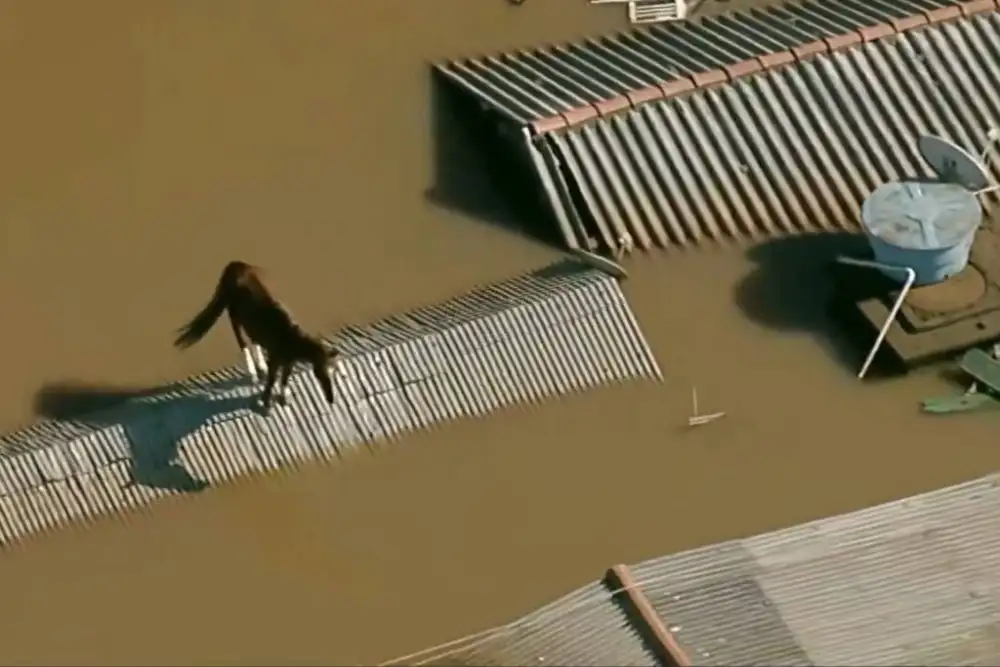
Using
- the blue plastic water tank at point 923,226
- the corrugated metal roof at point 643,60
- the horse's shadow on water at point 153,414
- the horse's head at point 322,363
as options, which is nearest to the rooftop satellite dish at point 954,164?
the blue plastic water tank at point 923,226

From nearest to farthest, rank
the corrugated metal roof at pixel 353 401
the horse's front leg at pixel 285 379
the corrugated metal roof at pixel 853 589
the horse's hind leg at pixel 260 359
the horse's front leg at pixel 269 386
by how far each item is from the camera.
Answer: the corrugated metal roof at pixel 853 589, the horse's front leg at pixel 285 379, the horse's front leg at pixel 269 386, the corrugated metal roof at pixel 353 401, the horse's hind leg at pixel 260 359

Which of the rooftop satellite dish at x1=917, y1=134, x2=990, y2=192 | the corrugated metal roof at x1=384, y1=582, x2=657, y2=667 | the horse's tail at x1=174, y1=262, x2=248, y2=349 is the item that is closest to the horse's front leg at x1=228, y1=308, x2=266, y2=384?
the horse's tail at x1=174, y1=262, x2=248, y2=349

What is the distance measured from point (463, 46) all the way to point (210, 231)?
3013 millimetres

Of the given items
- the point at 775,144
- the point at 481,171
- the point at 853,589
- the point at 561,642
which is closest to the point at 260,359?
the point at 481,171

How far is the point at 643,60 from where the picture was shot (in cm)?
1440

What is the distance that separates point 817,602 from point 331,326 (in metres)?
4.39

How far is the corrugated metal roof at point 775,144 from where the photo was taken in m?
13.3

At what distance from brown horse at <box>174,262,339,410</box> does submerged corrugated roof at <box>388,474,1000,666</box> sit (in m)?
2.12

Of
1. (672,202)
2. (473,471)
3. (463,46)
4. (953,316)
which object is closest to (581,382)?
(473,471)

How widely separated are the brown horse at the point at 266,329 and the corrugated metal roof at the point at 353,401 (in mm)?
319

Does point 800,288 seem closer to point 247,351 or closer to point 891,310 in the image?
point 891,310

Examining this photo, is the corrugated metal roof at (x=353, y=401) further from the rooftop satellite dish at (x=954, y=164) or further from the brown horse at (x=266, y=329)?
the rooftop satellite dish at (x=954, y=164)

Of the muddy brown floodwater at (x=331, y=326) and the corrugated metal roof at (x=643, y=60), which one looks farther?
the corrugated metal roof at (x=643, y=60)

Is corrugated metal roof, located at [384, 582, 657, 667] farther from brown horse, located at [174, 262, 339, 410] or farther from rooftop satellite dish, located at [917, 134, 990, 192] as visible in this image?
rooftop satellite dish, located at [917, 134, 990, 192]
